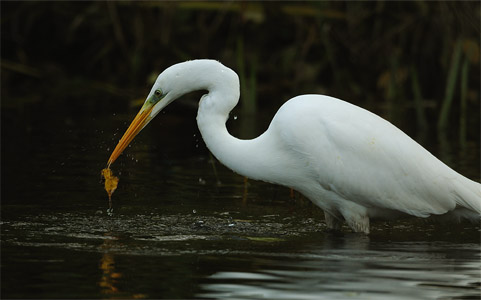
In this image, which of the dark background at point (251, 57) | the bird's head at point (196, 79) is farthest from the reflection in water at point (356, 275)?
the dark background at point (251, 57)

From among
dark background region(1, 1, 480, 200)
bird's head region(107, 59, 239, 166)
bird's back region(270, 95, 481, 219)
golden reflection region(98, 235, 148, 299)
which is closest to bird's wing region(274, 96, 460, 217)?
bird's back region(270, 95, 481, 219)

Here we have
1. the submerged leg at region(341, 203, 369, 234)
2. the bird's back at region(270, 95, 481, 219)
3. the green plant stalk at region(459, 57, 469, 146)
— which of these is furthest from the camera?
the green plant stalk at region(459, 57, 469, 146)

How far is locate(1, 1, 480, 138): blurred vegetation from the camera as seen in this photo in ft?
49.7

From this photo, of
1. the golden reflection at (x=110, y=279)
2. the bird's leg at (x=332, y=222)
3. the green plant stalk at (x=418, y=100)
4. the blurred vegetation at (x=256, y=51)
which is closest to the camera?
the golden reflection at (x=110, y=279)

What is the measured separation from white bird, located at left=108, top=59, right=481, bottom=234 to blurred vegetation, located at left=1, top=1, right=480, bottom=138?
21.8 ft

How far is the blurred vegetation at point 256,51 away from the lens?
1516 cm

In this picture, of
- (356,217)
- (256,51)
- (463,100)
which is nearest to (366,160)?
(356,217)

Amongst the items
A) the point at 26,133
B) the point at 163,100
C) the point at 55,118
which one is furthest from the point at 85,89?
the point at 163,100

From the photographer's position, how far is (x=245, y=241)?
6930mm

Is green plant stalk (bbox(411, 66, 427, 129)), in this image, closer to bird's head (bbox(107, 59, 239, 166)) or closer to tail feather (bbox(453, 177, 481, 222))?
tail feather (bbox(453, 177, 481, 222))

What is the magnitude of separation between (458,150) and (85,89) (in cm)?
804

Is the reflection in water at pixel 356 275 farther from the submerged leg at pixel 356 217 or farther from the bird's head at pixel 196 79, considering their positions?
the bird's head at pixel 196 79

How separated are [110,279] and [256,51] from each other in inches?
461

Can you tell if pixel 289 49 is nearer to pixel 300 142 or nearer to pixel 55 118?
pixel 55 118
